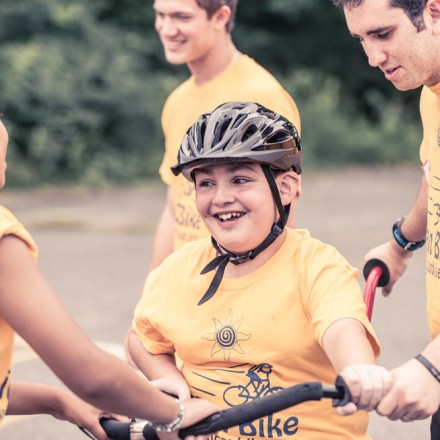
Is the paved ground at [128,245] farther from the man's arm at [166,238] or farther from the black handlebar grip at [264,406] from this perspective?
the black handlebar grip at [264,406]

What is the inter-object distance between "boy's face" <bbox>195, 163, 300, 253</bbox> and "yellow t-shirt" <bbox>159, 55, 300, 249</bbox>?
1434 millimetres

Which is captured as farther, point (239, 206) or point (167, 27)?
point (167, 27)

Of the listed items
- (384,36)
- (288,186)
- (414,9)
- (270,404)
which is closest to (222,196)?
(288,186)

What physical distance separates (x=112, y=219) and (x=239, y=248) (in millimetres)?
10257

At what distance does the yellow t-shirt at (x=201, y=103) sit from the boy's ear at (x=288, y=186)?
1.29 metres

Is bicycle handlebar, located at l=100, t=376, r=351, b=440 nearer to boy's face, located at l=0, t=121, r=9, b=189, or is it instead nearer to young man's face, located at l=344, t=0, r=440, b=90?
boy's face, located at l=0, t=121, r=9, b=189

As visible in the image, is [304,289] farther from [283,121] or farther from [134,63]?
[134,63]

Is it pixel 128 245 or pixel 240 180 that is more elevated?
pixel 240 180

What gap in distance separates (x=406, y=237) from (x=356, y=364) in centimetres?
141

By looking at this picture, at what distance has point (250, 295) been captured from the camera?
3.47 meters

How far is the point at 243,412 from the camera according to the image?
9.20ft

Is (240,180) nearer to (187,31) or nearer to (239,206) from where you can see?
(239,206)

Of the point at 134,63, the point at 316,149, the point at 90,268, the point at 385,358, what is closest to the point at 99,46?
the point at 134,63

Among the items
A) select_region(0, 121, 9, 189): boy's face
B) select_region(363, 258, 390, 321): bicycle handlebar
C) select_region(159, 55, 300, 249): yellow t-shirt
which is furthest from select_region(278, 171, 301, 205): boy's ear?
select_region(159, 55, 300, 249): yellow t-shirt
